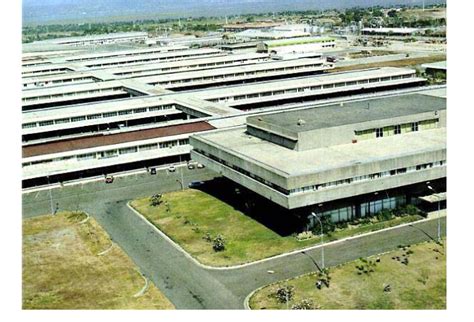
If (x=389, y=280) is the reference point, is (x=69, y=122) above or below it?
above

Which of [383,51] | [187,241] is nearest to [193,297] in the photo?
[187,241]

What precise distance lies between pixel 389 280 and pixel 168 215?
16.0 m

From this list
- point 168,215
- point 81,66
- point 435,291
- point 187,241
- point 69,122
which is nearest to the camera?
point 435,291

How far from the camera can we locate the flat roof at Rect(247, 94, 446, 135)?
43.7m

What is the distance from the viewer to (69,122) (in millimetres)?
61969

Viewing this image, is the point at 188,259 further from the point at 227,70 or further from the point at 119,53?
the point at 119,53

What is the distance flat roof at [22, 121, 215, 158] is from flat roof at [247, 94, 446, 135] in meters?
8.78

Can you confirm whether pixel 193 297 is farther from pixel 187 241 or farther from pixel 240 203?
pixel 240 203

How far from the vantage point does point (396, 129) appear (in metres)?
44.5

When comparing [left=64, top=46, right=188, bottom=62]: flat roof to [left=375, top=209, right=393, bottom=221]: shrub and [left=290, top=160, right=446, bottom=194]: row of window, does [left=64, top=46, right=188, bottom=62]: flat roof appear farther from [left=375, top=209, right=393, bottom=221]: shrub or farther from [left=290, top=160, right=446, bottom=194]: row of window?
[left=290, top=160, right=446, bottom=194]: row of window

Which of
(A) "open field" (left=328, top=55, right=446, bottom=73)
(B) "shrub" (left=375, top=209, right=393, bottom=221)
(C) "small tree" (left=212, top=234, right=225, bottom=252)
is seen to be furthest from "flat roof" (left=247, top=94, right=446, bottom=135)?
(A) "open field" (left=328, top=55, right=446, bottom=73)

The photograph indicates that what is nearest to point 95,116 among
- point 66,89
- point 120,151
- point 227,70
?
point 120,151

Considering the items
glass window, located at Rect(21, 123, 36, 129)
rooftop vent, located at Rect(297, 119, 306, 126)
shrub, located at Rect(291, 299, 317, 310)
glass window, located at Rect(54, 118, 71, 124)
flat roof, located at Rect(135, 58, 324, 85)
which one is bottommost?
shrub, located at Rect(291, 299, 317, 310)
